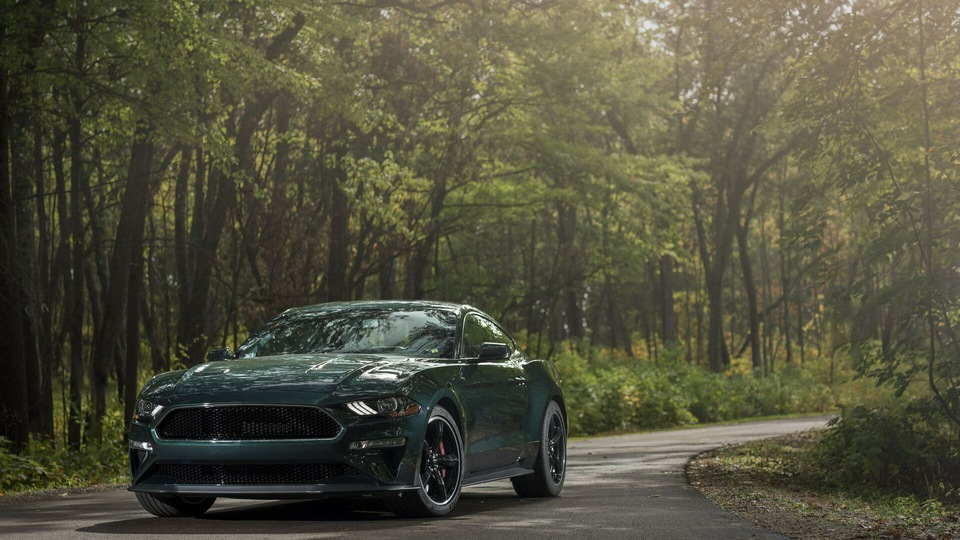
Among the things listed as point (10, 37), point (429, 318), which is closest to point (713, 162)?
point (10, 37)

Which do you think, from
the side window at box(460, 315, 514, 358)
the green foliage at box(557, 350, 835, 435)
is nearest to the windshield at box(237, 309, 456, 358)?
the side window at box(460, 315, 514, 358)

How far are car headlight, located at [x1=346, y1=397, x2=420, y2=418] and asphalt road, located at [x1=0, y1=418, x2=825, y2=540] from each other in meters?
0.75

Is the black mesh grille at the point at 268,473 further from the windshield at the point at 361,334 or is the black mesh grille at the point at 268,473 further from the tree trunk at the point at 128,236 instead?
the tree trunk at the point at 128,236

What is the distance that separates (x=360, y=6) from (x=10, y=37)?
7.74 metres

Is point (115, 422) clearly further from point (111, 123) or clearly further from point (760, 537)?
point (760, 537)

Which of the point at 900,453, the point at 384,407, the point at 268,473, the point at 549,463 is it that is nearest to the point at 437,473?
the point at 384,407

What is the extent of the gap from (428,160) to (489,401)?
818 inches

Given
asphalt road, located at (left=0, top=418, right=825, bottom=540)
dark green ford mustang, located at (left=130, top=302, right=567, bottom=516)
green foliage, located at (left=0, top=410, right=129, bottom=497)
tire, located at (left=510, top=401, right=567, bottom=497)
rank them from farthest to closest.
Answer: green foliage, located at (left=0, top=410, right=129, bottom=497) → tire, located at (left=510, top=401, right=567, bottom=497) → dark green ford mustang, located at (left=130, top=302, right=567, bottom=516) → asphalt road, located at (left=0, top=418, right=825, bottom=540)

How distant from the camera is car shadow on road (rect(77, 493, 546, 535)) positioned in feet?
29.8

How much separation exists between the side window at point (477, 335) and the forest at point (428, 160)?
5.55 metres

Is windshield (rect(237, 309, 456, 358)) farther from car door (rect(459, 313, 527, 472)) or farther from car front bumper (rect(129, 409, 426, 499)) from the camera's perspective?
car front bumper (rect(129, 409, 426, 499))

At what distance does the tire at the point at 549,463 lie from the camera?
12.0 metres

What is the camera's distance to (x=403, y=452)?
9172 millimetres

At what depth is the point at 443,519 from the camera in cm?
975
